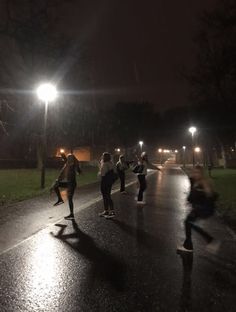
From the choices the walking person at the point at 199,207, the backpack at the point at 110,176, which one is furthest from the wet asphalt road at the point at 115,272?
the backpack at the point at 110,176

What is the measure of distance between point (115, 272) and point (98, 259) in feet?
2.62

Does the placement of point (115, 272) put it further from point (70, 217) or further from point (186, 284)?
point (70, 217)

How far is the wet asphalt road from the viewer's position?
4.87 meters

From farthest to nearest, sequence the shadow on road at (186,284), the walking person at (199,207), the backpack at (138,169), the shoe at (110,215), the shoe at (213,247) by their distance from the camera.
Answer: the backpack at (138,169) < the shoe at (110,215) < the shoe at (213,247) < the walking person at (199,207) < the shadow on road at (186,284)

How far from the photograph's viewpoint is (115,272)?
6090 mm

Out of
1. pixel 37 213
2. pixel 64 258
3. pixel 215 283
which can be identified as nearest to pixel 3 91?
pixel 37 213

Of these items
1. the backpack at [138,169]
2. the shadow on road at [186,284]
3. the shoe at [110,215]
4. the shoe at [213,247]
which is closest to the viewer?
the shadow on road at [186,284]

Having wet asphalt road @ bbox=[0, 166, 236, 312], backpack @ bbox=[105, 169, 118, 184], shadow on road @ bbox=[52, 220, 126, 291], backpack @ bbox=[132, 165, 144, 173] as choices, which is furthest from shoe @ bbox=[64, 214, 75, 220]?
backpack @ bbox=[132, 165, 144, 173]

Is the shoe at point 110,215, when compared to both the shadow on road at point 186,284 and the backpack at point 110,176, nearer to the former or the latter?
the backpack at point 110,176

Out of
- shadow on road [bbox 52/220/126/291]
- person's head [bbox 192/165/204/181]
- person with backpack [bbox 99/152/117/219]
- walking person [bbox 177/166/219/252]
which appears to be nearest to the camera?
shadow on road [bbox 52/220/126/291]

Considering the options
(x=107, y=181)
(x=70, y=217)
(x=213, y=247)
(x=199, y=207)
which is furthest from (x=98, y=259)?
(x=107, y=181)

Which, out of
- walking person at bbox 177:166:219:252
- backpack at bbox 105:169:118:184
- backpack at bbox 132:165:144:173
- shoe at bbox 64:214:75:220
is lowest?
shoe at bbox 64:214:75:220

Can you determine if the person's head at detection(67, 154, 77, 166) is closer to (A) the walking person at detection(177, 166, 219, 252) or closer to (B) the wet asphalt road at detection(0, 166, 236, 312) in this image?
(B) the wet asphalt road at detection(0, 166, 236, 312)

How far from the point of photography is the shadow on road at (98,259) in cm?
580
